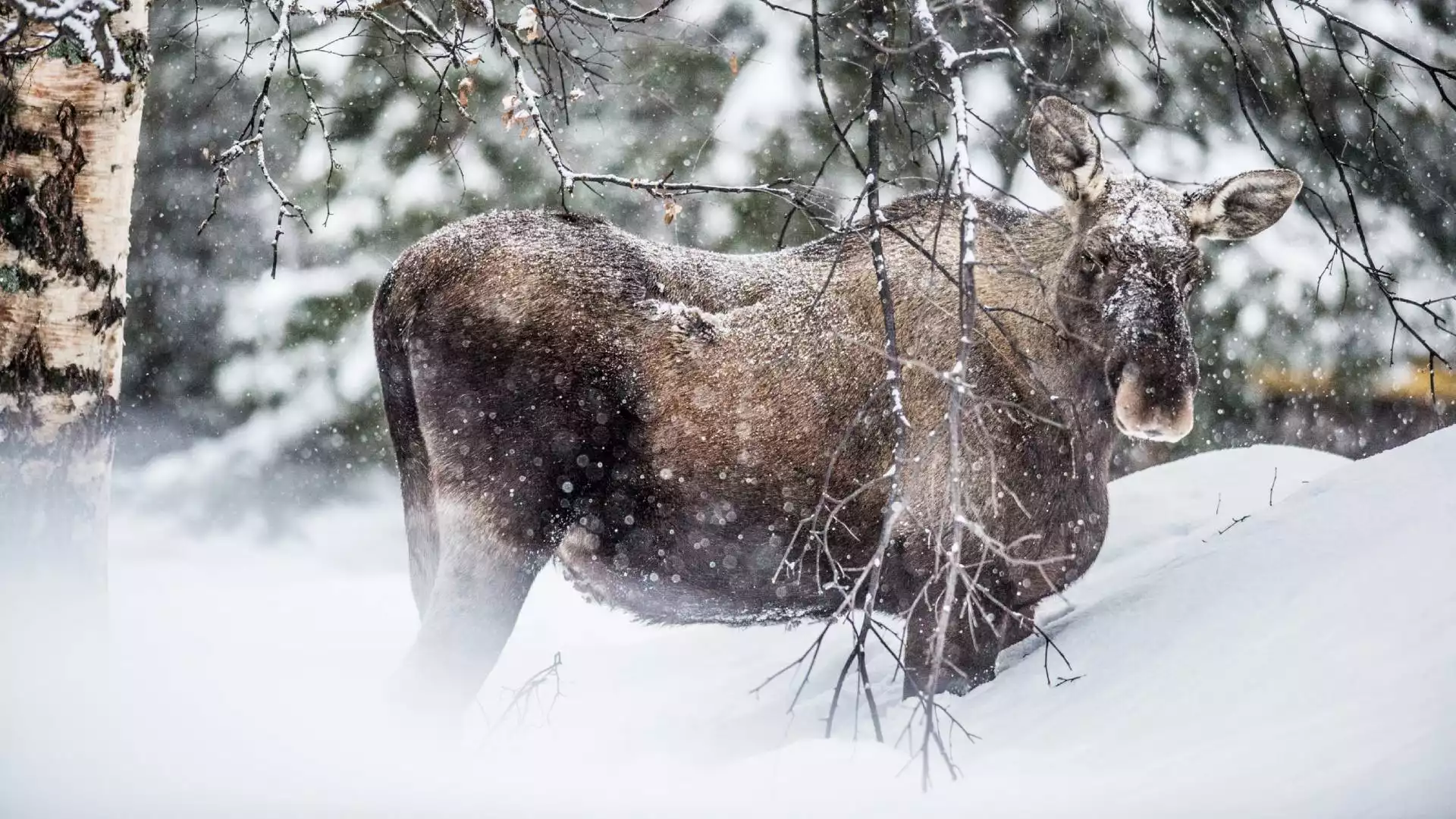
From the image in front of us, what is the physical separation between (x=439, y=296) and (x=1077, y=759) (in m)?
2.52

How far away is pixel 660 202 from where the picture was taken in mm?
8609

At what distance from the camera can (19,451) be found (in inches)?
151

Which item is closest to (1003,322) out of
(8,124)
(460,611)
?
(460,611)

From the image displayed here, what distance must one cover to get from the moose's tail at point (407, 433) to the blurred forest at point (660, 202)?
3580 millimetres

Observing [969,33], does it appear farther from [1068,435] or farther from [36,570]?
[36,570]

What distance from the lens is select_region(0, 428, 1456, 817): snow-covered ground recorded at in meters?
2.66

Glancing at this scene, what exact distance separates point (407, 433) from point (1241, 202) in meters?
3.17

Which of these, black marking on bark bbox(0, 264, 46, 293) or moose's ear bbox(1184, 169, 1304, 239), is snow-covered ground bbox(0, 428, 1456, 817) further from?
black marking on bark bbox(0, 264, 46, 293)

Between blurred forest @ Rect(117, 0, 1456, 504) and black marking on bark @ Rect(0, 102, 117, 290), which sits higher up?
blurred forest @ Rect(117, 0, 1456, 504)

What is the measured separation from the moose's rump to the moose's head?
0.82m

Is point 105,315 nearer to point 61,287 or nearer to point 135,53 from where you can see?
point 61,287

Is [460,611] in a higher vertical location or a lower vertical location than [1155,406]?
lower

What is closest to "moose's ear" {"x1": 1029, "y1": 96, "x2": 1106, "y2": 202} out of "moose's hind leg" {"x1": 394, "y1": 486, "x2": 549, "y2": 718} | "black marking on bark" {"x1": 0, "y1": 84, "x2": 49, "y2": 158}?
"moose's hind leg" {"x1": 394, "y1": 486, "x2": 549, "y2": 718}

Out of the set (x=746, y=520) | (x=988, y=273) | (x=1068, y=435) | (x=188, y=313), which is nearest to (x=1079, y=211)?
(x=988, y=273)
